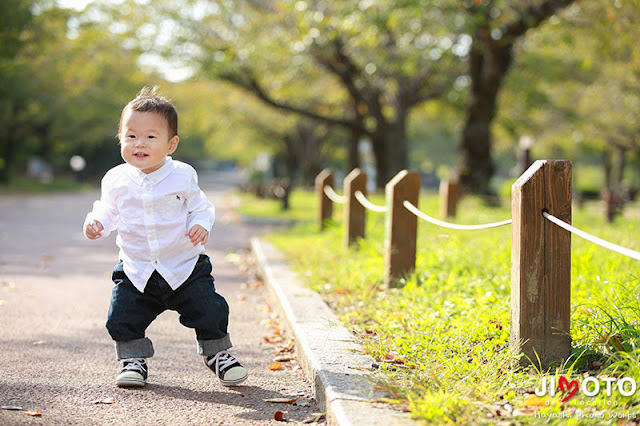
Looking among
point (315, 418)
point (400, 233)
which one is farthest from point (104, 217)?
point (400, 233)

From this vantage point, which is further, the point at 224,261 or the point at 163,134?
the point at 224,261

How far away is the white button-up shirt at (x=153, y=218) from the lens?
391cm

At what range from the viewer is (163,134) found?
12.9 feet

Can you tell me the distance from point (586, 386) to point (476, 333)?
3.16 feet

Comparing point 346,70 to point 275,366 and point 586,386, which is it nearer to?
point 275,366

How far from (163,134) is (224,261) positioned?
615cm

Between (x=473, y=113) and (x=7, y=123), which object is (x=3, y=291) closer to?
(x=473, y=113)

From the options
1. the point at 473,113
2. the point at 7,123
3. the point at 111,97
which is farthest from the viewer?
the point at 111,97

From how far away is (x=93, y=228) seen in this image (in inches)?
152

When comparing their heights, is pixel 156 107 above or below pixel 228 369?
above

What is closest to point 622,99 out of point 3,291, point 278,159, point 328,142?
point 328,142

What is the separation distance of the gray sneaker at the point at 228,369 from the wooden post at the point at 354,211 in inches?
181

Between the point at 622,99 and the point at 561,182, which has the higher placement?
the point at 622,99

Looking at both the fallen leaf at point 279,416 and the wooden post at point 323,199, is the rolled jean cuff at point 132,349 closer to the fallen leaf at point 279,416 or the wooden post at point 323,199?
the fallen leaf at point 279,416
